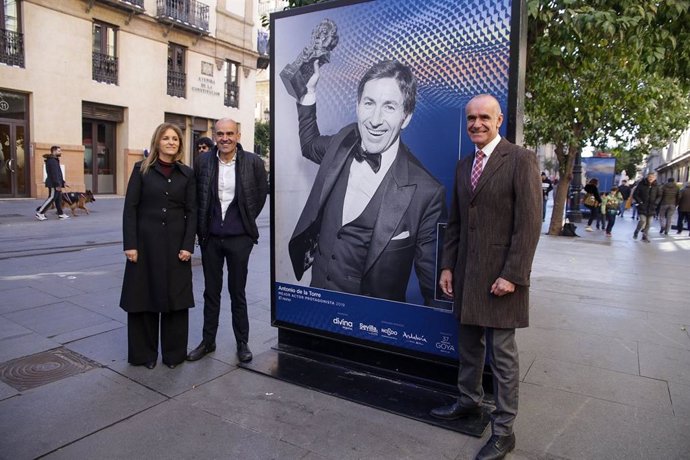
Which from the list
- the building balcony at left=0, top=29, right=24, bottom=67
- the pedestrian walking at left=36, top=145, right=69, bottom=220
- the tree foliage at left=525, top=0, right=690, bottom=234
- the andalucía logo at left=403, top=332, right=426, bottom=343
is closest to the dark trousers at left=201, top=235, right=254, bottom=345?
the andalucía logo at left=403, top=332, right=426, bottom=343

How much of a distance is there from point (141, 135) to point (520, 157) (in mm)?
22829

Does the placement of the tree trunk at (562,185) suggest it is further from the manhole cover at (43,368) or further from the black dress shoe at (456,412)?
the manhole cover at (43,368)

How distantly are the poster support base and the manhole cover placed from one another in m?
1.32

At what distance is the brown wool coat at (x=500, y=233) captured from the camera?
Answer: 9.32 ft

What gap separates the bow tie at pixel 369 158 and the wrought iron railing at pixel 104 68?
20691 mm

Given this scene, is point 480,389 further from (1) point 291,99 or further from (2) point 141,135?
A: (2) point 141,135

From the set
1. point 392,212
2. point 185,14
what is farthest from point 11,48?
point 392,212

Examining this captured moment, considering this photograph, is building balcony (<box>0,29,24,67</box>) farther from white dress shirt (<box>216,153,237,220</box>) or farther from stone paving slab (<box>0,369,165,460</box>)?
stone paving slab (<box>0,369,165,460</box>)

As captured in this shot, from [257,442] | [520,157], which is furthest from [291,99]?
[257,442]

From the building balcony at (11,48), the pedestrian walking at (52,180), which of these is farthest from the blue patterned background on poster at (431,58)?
the building balcony at (11,48)

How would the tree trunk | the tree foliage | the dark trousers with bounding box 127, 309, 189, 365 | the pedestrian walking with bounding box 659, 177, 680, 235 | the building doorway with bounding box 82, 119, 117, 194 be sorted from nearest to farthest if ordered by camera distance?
the dark trousers with bounding box 127, 309, 189, 365, the tree foliage, the tree trunk, the pedestrian walking with bounding box 659, 177, 680, 235, the building doorway with bounding box 82, 119, 117, 194

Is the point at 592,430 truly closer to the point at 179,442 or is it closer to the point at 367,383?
the point at 367,383

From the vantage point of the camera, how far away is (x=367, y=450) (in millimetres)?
2934

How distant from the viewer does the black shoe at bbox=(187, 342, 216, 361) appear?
13.8ft
